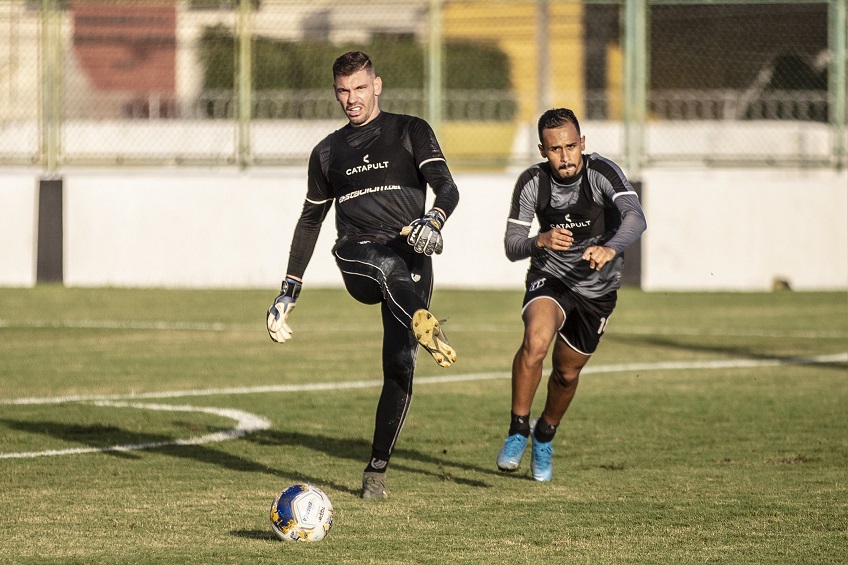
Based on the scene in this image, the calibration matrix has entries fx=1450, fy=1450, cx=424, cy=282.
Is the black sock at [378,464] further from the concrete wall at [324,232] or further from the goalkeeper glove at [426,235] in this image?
the concrete wall at [324,232]

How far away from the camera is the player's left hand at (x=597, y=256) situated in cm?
689

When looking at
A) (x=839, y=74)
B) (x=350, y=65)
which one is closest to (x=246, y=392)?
(x=350, y=65)

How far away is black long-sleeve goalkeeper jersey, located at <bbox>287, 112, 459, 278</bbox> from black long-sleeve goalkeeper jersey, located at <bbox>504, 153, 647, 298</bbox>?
22.0 inches

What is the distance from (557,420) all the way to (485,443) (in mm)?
1167

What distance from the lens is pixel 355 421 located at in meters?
9.50

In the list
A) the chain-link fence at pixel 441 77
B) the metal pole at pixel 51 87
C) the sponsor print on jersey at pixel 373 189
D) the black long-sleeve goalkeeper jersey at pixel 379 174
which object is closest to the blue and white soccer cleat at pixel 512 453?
the black long-sleeve goalkeeper jersey at pixel 379 174

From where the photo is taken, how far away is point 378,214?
706 cm

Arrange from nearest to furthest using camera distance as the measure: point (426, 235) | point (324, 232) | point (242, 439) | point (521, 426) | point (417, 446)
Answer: point (426, 235) → point (521, 426) → point (417, 446) → point (242, 439) → point (324, 232)

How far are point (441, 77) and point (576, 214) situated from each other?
13.5 meters

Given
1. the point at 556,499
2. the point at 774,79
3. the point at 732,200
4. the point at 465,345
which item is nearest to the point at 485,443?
the point at 556,499

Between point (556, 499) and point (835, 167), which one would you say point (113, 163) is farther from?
point (556, 499)

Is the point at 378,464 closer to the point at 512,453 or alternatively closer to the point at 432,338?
the point at 512,453

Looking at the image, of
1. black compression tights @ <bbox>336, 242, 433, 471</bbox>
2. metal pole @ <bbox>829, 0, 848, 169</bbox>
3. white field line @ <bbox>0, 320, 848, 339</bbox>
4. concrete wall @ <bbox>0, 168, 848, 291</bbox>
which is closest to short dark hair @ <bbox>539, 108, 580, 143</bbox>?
black compression tights @ <bbox>336, 242, 433, 471</bbox>

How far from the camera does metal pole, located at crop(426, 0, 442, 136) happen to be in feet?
65.6
